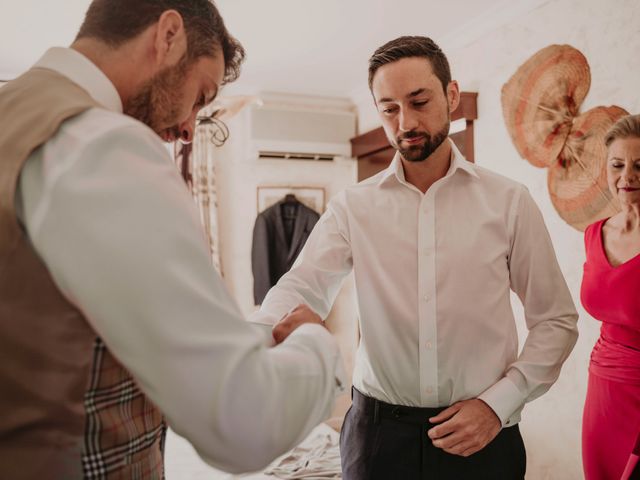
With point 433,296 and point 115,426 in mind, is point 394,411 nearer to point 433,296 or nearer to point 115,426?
point 433,296

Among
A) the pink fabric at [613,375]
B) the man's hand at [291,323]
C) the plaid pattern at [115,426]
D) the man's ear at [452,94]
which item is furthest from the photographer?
the pink fabric at [613,375]

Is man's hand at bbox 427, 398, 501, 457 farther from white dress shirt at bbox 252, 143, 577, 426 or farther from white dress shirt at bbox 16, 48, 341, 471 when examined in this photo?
white dress shirt at bbox 16, 48, 341, 471

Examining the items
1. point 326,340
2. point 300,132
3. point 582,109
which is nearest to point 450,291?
point 326,340

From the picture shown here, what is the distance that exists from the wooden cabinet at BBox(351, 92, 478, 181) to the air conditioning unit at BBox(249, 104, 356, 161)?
0.17 m

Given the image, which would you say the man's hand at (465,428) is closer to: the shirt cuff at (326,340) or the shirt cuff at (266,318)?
the shirt cuff at (266,318)

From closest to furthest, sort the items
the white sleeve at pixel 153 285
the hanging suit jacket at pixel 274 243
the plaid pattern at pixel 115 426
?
the white sleeve at pixel 153 285 → the plaid pattern at pixel 115 426 → the hanging suit jacket at pixel 274 243

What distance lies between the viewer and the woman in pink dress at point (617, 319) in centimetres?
194

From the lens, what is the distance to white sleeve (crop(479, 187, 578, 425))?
1374 mm

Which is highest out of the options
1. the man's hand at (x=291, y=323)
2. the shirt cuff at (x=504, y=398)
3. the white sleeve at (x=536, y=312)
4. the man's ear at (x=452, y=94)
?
the man's ear at (x=452, y=94)

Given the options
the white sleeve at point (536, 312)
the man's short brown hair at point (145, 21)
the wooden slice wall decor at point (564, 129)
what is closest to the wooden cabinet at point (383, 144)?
the wooden slice wall decor at point (564, 129)

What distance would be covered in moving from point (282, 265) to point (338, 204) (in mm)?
3238

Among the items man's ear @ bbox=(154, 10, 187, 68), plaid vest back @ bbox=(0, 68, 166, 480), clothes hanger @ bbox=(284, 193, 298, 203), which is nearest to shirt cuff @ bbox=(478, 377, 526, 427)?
plaid vest back @ bbox=(0, 68, 166, 480)

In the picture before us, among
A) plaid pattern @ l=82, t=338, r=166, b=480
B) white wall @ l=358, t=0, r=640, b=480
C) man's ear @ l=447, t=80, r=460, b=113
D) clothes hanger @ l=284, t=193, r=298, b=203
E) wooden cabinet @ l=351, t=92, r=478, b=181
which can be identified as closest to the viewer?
plaid pattern @ l=82, t=338, r=166, b=480

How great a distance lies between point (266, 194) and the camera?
16.2ft
